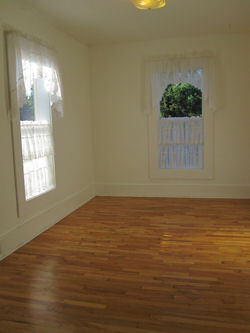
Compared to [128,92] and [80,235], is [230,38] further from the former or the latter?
[80,235]

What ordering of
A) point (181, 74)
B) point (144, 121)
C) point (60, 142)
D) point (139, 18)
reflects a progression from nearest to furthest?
point (139, 18)
point (60, 142)
point (181, 74)
point (144, 121)

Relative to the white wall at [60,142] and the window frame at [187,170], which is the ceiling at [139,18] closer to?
the white wall at [60,142]

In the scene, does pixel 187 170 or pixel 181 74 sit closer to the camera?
pixel 181 74

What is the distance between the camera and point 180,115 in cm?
568

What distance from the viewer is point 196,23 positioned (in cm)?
471

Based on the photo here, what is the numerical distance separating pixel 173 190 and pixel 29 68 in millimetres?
3196

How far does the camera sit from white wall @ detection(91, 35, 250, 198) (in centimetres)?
541

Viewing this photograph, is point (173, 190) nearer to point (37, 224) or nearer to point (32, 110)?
point (37, 224)

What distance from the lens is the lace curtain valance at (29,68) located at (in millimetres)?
3498

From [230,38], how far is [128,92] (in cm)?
185

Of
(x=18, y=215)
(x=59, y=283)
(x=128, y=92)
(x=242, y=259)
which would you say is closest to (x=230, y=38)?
(x=128, y=92)

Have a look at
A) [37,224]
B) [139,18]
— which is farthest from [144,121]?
[37,224]

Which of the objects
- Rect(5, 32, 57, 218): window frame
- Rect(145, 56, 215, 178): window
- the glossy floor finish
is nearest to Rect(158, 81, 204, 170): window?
Rect(145, 56, 215, 178): window

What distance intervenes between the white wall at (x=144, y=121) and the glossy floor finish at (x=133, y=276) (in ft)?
3.70
